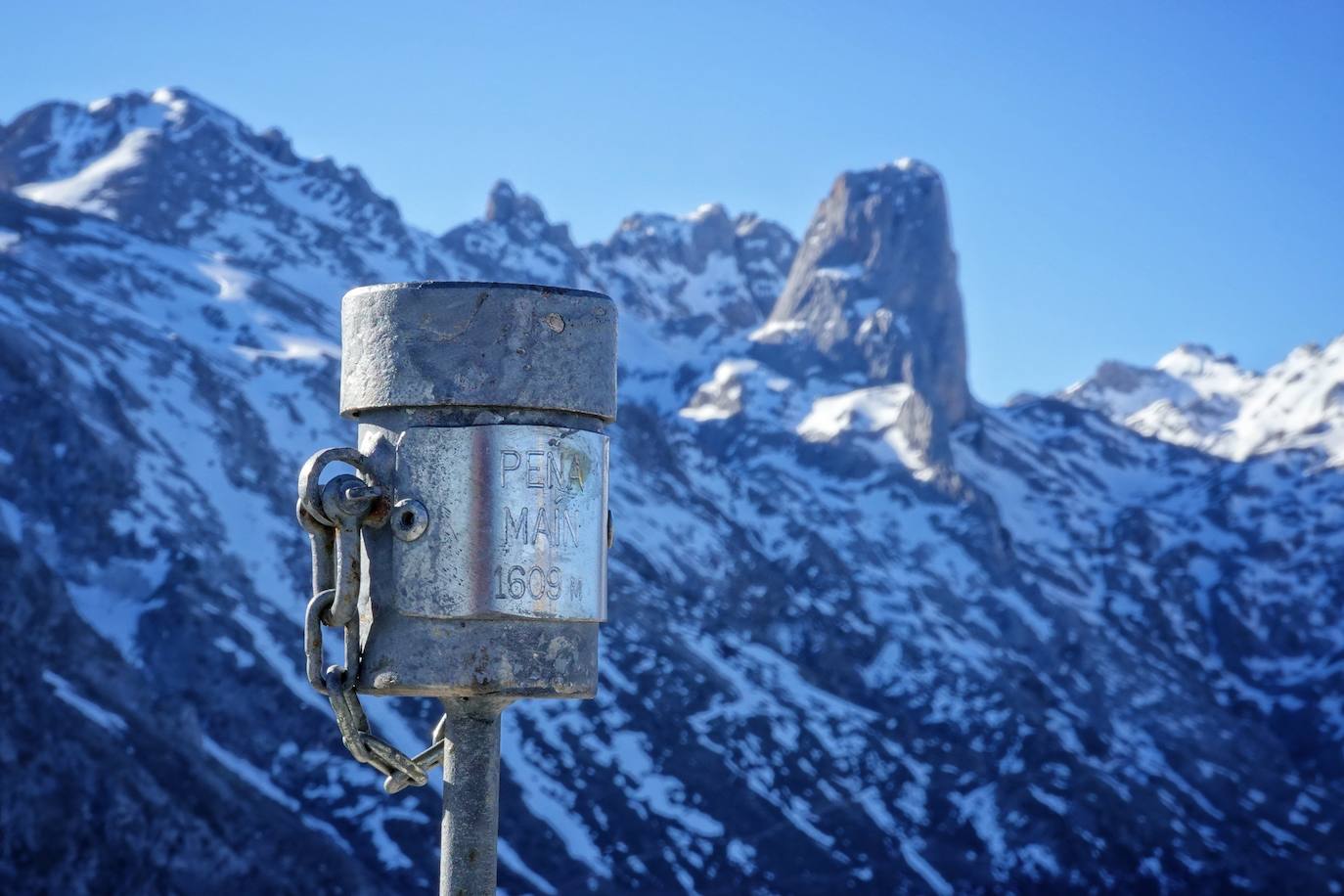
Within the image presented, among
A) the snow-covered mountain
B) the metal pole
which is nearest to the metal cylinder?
the metal pole

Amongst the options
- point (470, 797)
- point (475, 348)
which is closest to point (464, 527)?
point (475, 348)

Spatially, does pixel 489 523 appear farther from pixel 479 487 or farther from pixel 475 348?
pixel 475 348

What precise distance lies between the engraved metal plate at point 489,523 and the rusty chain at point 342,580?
190mm

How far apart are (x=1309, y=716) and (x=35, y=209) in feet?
382

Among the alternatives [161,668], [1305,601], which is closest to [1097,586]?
[1305,601]

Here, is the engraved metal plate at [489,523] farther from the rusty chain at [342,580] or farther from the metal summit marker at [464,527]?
the rusty chain at [342,580]

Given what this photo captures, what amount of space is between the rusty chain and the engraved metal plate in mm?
190

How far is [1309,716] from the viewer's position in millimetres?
179125

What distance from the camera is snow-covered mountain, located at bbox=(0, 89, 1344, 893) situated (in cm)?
8800

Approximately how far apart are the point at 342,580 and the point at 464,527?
0.60m

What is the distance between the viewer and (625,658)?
122 meters

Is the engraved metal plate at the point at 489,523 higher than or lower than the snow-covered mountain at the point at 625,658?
lower

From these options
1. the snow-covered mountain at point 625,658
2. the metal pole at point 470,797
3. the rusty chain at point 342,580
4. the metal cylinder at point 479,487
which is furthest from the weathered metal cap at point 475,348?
the snow-covered mountain at point 625,658

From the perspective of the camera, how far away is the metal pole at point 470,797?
8.75 meters
